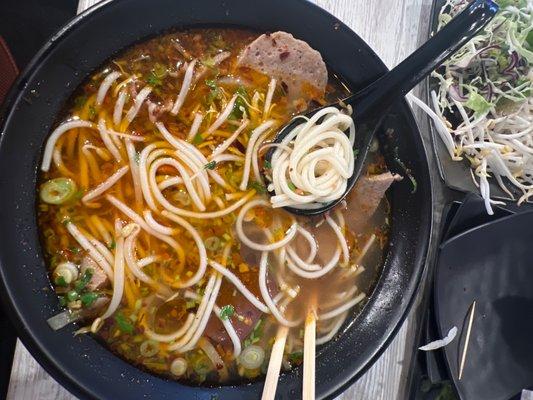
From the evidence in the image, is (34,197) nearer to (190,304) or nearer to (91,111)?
(91,111)

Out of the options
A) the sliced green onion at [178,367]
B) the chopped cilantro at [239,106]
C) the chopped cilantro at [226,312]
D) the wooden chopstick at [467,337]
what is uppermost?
the chopped cilantro at [239,106]

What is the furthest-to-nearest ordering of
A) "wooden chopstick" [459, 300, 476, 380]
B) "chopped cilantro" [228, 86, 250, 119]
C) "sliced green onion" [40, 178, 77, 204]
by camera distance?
"wooden chopstick" [459, 300, 476, 380] < "chopped cilantro" [228, 86, 250, 119] < "sliced green onion" [40, 178, 77, 204]

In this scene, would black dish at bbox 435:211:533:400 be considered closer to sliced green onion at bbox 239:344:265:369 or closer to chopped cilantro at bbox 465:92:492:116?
chopped cilantro at bbox 465:92:492:116

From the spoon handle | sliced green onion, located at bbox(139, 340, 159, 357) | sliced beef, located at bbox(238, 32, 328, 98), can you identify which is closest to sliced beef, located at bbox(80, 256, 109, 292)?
sliced green onion, located at bbox(139, 340, 159, 357)

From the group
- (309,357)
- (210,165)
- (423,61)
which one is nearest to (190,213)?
(210,165)

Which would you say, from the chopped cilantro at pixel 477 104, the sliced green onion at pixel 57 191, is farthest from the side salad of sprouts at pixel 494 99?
the sliced green onion at pixel 57 191

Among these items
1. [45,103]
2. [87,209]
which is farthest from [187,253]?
[45,103]

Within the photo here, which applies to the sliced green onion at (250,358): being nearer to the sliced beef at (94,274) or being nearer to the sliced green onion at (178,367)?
the sliced green onion at (178,367)
